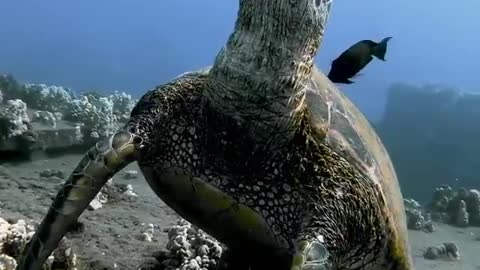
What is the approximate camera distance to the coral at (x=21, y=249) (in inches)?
129

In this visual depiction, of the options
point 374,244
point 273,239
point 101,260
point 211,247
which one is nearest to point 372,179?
point 374,244

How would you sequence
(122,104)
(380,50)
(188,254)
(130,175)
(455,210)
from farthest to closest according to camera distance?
1. (122,104)
2. (455,210)
3. (130,175)
4. (380,50)
5. (188,254)

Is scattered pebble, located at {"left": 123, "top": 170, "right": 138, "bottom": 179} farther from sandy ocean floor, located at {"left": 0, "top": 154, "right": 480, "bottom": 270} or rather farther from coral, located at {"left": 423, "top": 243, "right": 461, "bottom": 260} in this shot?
coral, located at {"left": 423, "top": 243, "right": 461, "bottom": 260}

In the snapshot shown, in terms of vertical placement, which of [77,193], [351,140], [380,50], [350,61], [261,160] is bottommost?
[77,193]

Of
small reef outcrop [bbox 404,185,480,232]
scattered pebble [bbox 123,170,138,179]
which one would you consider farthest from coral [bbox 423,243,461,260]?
scattered pebble [bbox 123,170,138,179]

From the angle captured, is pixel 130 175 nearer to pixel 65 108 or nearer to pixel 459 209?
pixel 65 108

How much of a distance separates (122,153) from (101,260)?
149 cm

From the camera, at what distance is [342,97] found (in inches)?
138

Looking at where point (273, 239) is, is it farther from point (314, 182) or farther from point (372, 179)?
point (372, 179)

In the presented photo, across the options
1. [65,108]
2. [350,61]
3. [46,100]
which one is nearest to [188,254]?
[350,61]

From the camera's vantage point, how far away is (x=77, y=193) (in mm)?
2688

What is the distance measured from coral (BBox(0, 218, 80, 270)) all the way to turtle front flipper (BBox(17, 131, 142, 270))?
575 mm

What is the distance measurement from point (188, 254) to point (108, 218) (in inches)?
61.7

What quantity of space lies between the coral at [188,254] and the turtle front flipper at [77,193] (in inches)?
49.2
